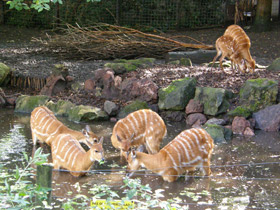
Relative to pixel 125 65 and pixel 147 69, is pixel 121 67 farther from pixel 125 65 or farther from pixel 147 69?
pixel 147 69

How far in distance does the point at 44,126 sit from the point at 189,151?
2268mm

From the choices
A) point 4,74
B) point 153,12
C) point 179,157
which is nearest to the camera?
point 179,157

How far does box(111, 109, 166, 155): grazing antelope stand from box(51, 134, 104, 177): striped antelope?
72 centimetres

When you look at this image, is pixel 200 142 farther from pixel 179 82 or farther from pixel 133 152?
pixel 179 82

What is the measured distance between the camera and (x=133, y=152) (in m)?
5.52

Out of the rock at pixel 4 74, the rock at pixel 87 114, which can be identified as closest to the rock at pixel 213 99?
the rock at pixel 87 114

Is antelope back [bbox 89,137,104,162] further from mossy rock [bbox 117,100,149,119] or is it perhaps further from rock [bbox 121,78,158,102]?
rock [bbox 121,78,158,102]

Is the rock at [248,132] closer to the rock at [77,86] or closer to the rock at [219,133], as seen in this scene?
the rock at [219,133]

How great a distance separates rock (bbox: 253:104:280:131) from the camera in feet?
25.7

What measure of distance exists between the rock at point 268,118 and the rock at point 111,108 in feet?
8.21

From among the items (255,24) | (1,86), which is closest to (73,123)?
(1,86)

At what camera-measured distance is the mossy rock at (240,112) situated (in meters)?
8.11

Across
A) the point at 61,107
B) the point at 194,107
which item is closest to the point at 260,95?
the point at 194,107

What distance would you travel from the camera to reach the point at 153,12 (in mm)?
16531
